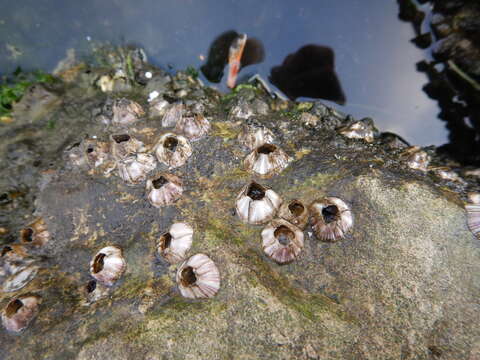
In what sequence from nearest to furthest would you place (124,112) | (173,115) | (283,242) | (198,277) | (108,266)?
1. (198,277)
2. (283,242)
3. (108,266)
4. (173,115)
5. (124,112)

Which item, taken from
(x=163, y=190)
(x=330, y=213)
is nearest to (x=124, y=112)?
(x=163, y=190)

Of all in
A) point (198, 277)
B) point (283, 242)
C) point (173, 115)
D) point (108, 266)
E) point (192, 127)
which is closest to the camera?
point (198, 277)

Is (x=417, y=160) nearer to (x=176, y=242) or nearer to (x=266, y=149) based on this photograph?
(x=266, y=149)

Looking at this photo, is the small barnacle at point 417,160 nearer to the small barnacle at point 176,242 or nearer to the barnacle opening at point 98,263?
the small barnacle at point 176,242

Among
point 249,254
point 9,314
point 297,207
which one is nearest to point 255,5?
point 297,207

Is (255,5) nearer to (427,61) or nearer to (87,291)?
(427,61)

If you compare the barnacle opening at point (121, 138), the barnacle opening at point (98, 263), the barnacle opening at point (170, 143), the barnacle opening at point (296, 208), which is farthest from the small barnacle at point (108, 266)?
the barnacle opening at point (296, 208)
